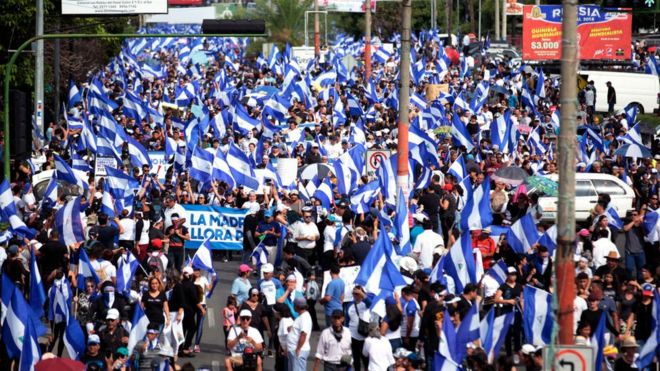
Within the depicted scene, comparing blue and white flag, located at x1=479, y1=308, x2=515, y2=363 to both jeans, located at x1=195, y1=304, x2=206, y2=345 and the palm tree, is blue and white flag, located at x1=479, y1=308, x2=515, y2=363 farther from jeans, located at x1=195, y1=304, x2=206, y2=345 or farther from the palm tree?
the palm tree

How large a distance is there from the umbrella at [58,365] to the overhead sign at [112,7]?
2377 centimetres

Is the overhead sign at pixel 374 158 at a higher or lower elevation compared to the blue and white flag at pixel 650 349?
higher

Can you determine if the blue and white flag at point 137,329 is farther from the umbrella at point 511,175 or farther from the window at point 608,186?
the window at point 608,186

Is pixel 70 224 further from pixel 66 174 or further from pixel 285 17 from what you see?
pixel 285 17

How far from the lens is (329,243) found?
2256 centimetres

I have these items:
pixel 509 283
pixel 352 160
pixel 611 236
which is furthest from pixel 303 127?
pixel 509 283

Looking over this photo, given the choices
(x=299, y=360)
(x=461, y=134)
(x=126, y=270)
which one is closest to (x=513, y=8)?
(x=461, y=134)

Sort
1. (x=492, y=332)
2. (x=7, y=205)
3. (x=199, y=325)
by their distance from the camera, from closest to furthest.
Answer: (x=492, y=332) < (x=199, y=325) < (x=7, y=205)

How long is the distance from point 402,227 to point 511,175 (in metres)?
5.93

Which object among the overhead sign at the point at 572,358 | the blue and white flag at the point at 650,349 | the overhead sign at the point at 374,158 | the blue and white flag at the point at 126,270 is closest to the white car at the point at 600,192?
the overhead sign at the point at 374,158

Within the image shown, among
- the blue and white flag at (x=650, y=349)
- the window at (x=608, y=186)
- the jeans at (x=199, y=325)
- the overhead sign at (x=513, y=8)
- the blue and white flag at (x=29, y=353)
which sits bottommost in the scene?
the jeans at (x=199, y=325)

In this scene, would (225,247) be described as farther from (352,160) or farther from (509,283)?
(509,283)

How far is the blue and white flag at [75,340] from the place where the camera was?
17203mm

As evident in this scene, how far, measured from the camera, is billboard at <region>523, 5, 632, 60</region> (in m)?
50.1
